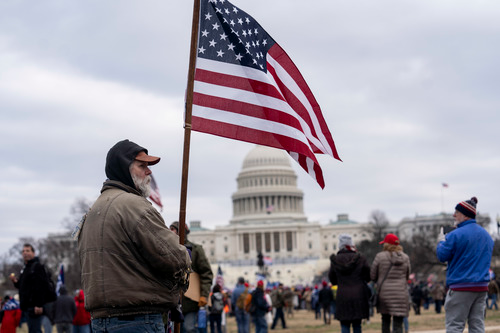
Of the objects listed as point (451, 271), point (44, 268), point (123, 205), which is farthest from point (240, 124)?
point (44, 268)

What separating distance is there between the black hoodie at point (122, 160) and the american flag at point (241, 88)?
1.38m

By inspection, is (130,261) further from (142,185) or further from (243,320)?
(243,320)

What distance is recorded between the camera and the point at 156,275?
5906 millimetres

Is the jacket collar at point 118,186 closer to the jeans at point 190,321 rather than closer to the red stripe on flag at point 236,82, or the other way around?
the red stripe on flag at point 236,82

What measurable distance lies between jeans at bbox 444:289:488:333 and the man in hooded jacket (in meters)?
4.70

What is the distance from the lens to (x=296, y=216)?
155 meters

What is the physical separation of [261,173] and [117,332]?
479ft

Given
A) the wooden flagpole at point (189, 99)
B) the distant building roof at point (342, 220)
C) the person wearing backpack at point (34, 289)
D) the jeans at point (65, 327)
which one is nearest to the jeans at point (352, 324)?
the person wearing backpack at point (34, 289)

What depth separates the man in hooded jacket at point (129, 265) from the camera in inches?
227

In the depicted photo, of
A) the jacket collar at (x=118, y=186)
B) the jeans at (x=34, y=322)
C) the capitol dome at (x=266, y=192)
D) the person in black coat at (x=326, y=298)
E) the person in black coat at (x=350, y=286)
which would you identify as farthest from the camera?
the capitol dome at (x=266, y=192)

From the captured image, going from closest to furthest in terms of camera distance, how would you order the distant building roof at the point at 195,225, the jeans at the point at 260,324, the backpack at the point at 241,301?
the jeans at the point at 260,324 < the backpack at the point at 241,301 < the distant building roof at the point at 195,225

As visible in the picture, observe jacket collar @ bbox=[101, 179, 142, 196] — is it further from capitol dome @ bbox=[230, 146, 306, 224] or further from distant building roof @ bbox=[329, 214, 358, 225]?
distant building roof @ bbox=[329, 214, 358, 225]

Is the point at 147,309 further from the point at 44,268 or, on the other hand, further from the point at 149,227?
the point at 44,268

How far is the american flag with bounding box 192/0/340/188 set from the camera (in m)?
7.75
